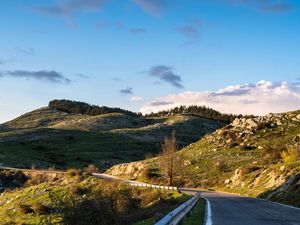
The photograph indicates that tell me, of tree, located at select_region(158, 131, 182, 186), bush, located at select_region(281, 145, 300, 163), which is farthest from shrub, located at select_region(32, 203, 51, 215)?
bush, located at select_region(281, 145, 300, 163)

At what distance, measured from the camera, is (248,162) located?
223 feet

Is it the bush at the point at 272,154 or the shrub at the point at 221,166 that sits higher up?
the bush at the point at 272,154

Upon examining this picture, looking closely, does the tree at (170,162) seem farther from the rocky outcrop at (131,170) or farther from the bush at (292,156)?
the bush at (292,156)

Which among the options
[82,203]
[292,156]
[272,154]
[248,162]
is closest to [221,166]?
[248,162]

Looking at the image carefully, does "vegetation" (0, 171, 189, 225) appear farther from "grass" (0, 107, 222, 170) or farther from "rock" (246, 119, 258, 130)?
"grass" (0, 107, 222, 170)

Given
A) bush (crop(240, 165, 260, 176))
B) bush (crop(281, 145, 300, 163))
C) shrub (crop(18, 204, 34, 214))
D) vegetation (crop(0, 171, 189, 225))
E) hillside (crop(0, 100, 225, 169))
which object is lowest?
shrub (crop(18, 204, 34, 214))

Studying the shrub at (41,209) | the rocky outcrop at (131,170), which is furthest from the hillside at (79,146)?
the shrub at (41,209)

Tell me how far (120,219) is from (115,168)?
69603 millimetres

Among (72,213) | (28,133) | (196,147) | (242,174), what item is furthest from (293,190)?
(28,133)

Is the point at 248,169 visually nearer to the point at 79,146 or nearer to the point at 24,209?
the point at 24,209

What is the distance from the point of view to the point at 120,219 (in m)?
32.4

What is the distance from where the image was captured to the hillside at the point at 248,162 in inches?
1767

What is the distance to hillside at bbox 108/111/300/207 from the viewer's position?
44.9 meters

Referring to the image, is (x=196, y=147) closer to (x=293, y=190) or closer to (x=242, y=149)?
(x=242, y=149)
